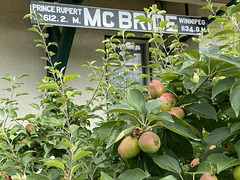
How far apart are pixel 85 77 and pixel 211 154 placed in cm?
406

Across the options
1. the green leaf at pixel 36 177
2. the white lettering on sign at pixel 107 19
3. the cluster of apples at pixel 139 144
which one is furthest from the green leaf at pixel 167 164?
the white lettering on sign at pixel 107 19

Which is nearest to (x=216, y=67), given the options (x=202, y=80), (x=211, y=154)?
(x=202, y=80)

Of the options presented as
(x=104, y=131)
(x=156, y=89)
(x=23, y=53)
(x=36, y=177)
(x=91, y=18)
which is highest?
(x=91, y=18)

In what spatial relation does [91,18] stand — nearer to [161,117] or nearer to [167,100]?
[167,100]

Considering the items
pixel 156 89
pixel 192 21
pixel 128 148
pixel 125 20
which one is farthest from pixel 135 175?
pixel 192 21

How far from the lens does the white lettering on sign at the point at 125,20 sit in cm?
357

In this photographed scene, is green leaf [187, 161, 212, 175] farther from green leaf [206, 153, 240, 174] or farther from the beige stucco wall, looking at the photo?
the beige stucco wall

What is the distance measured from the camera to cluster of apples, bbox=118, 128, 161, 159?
2.25 ft

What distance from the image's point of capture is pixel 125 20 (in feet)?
11.8

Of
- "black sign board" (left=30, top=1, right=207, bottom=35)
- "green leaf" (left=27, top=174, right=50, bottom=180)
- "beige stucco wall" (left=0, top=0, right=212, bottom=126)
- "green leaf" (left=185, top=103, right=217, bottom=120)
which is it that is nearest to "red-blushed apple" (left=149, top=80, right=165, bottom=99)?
"green leaf" (left=185, top=103, right=217, bottom=120)

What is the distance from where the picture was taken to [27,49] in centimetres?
441

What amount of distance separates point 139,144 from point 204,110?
0.80 ft

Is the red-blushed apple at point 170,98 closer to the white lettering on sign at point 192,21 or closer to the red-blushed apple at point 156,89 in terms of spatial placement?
the red-blushed apple at point 156,89

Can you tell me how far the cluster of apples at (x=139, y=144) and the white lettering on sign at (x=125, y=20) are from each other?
2.97m
